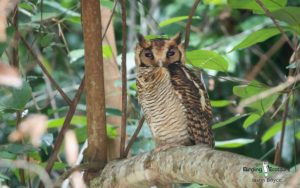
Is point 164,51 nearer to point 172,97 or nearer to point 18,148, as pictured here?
point 172,97

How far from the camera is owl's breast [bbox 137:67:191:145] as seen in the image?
8.31 ft

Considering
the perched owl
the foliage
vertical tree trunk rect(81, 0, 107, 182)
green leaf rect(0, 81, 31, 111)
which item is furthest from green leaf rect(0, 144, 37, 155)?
the perched owl

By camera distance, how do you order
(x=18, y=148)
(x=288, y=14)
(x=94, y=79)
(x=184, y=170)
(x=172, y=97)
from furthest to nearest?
(x=172, y=97), (x=94, y=79), (x=18, y=148), (x=288, y=14), (x=184, y=170)

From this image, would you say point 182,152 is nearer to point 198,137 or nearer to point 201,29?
point 198,137

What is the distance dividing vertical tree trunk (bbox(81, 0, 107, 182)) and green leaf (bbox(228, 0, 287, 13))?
0.51 m

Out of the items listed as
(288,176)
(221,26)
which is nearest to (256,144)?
(221,26)

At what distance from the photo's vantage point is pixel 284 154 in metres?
3.97

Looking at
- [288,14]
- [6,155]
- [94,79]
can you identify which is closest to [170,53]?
[94,79]

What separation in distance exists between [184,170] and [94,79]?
59 centimetres

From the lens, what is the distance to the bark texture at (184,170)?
1.46 metres

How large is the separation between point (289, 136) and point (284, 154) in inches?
8.9

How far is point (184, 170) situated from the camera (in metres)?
1.77

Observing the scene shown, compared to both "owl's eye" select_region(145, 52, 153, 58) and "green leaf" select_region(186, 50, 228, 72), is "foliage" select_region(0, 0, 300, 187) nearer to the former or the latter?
"green leaf" select_region(186, 50, 228, 72)

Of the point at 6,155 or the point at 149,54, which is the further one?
the point at 149,54
